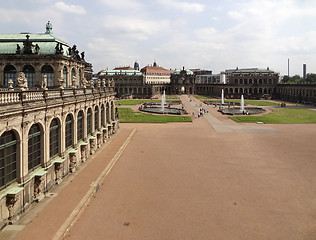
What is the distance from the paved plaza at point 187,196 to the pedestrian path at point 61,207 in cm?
7

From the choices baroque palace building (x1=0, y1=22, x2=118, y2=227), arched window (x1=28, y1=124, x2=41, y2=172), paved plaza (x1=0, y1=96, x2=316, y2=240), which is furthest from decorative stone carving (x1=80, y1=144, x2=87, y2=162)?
arched window (x1=28, y1=124, x2=41, y2=172)

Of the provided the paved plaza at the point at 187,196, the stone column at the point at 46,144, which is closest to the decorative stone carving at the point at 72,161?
the paved plaza at the point at 187,196

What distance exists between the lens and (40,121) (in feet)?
74.8

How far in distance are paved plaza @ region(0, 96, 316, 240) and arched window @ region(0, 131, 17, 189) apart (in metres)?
2.92

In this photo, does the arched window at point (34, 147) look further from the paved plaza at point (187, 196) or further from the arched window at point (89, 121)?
the arched window at point (89, 121)

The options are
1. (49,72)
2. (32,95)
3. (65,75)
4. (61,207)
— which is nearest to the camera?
(61,207)

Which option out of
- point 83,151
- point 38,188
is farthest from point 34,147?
point 83,151

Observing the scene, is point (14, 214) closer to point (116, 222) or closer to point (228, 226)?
point (116, 222)

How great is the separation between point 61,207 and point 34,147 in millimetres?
5373

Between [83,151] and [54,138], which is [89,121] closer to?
[83,151]

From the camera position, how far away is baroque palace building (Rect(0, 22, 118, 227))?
18.9 metres

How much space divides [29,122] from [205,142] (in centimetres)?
2875

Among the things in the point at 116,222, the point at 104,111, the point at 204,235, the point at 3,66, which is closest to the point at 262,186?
the point at 204,235

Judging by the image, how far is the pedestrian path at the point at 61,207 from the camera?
17.0 meters
